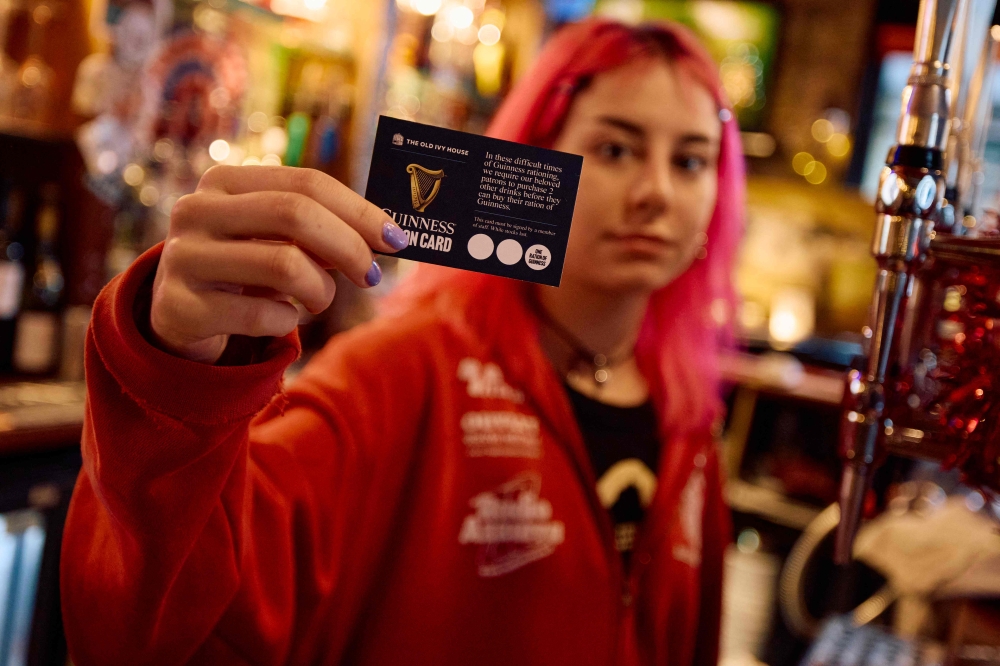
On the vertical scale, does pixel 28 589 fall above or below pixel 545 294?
below

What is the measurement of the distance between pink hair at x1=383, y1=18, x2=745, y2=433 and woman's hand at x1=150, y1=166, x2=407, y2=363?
0.58 metres

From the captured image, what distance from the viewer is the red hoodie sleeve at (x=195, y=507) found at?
0.53 meters

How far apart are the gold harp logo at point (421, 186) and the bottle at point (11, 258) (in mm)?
1848

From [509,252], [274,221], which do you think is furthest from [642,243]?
[274,221]

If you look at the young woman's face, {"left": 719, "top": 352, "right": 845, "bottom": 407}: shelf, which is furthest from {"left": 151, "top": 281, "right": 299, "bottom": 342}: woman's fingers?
{"left": 719, "top": 352, "right": 845, "bottom": 407}: shelf

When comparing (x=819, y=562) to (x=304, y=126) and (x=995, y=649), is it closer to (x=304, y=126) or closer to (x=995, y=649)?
(x=995, y=649)

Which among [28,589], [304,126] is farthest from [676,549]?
[304,126]

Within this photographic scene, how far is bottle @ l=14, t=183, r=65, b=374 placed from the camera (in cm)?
206

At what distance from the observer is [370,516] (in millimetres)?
924

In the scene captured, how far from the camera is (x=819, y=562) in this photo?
268 cm

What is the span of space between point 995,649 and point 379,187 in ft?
3.26

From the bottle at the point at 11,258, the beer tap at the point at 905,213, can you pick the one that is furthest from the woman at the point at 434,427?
the bottle at the point at 11,258

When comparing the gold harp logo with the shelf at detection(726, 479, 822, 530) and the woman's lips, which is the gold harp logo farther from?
the shelf at detection(726, 479, 822, 530)

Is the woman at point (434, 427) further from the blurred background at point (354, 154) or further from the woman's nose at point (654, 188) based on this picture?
the blurred background at point (354, 154)
